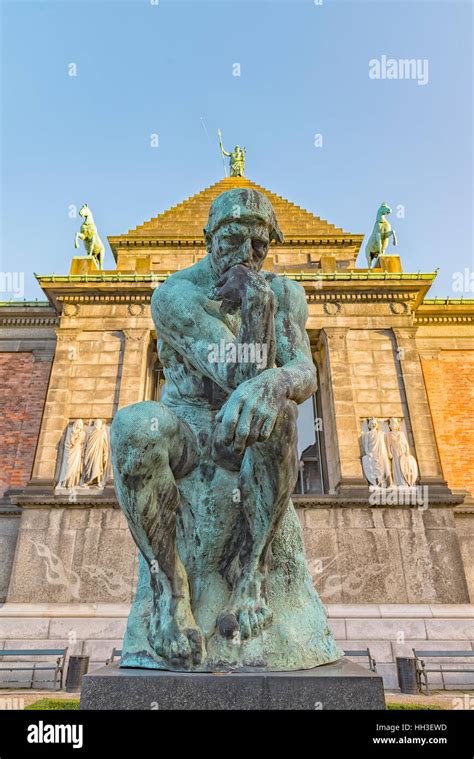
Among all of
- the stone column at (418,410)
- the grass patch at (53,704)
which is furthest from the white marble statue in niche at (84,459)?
the stone column at (418,410)

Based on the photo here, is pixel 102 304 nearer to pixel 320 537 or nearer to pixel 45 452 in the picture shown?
pixel 45 452

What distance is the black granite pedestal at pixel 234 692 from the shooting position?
261 cm

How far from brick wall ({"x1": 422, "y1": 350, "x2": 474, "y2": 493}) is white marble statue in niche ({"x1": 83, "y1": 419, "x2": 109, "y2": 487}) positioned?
10245mm

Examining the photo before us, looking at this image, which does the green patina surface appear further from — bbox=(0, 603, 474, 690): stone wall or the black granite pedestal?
bbox=(0, 603, 474, 690): stone wall

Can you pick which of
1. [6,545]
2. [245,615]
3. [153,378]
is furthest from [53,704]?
[153,378]

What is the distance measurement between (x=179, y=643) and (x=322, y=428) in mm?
14349

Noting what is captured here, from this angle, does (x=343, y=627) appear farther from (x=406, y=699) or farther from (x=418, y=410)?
(x=418, y=410)

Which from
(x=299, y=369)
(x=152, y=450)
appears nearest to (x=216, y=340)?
(x=299, y=369)

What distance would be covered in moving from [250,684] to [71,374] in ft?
48.6

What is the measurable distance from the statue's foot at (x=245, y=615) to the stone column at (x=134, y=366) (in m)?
13.0

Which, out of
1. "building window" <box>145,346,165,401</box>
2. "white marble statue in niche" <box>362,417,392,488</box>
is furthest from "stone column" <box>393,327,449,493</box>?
"building window" <box>145,346,165,401</box>

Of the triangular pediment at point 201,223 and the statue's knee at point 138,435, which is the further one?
the triangular pediment at point 201,223

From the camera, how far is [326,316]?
56.7 feet

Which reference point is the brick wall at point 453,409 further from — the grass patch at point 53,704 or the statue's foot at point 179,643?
the statue's foot at point 179,643
